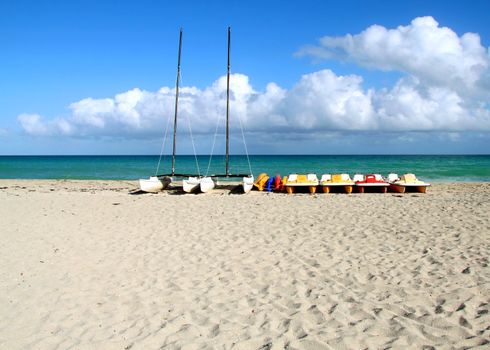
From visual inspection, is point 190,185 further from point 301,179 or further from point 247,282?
point 247,282

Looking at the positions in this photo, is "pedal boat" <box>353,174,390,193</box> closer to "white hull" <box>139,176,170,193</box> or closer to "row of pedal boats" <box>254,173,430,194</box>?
"row of pedal boats" <box>254,173,430,194</box>

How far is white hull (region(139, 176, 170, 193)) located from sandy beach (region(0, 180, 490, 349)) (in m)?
8.33

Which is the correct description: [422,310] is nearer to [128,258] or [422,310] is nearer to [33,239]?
[128,258]

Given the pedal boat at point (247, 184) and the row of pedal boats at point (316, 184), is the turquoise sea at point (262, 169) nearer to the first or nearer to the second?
the row of pedal boats at point (316, 184)

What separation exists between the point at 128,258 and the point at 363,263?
4.37 meters

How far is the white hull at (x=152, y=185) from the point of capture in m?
20.7

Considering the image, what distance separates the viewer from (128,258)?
8.10 metres

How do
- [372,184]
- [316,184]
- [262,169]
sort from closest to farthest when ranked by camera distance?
→ [372,184]
[316,184]
[262,169]

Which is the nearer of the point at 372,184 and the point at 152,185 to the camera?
the point at 372,184

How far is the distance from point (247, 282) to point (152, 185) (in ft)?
49.8

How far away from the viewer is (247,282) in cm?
664

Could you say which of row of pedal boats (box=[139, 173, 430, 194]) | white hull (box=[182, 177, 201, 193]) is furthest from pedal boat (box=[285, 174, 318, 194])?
white hull (box=[182, 177, 201, 193])

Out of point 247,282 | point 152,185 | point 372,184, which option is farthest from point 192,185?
point 247,282

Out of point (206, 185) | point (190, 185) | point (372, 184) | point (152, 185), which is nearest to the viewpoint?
point (372, 184)
